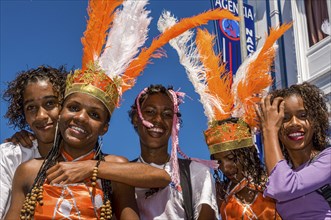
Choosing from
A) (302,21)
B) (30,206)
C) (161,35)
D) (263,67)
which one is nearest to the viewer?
→ (30,206)

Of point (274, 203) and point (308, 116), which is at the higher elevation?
point (308, 116)

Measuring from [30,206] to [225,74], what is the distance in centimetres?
226

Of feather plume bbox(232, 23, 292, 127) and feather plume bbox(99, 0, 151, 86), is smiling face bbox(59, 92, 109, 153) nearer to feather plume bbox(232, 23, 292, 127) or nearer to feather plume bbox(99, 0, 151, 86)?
feather plume bbox(99, 0, 151, 86)

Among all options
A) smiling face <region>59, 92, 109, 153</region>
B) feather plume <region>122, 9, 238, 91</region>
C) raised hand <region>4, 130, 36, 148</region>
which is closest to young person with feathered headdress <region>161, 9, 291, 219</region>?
feather plume <region>122, 9, 238, 91</region>

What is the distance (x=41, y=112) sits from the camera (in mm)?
3232

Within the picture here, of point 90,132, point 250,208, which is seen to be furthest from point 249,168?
point 90,132

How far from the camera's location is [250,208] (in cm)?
362

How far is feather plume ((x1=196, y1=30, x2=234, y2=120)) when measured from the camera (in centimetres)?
414

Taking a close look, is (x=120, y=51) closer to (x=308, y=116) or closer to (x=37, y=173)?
(x=37, y=173)

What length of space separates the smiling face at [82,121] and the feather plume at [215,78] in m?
1.40

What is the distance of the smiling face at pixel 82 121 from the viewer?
2.87 m

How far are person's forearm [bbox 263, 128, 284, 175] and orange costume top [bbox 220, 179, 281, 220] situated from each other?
0.75m

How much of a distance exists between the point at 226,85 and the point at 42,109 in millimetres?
1703

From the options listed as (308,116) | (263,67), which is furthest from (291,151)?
(263,67)
